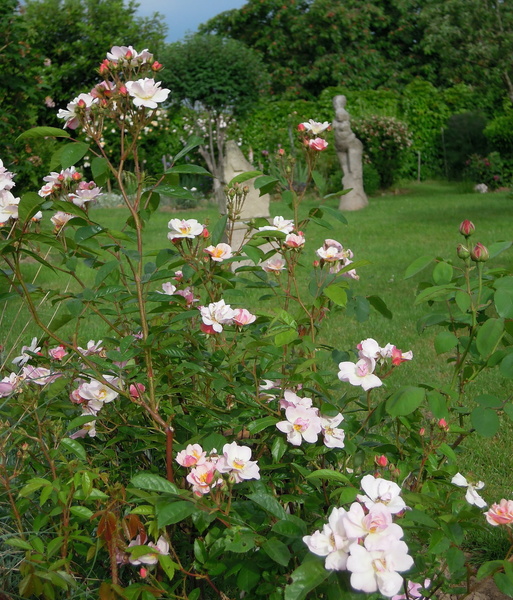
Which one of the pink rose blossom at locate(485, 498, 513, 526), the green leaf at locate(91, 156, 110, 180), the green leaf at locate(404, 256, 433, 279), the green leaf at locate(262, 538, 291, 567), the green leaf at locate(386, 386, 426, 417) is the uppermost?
the green leaf at locate(91, 156, 110, 180)

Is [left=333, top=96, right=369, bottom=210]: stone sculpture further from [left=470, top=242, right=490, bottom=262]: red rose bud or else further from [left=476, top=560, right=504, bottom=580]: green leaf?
[left=476, top=560, right=504, bottom=580]: green leaf

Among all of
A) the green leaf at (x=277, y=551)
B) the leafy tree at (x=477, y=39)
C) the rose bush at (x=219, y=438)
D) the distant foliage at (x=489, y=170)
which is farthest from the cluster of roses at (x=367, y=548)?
the distant foliage at (x=489, y=170)

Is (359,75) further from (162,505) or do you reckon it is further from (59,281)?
(162,505)

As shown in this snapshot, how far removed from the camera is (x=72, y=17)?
13102mm

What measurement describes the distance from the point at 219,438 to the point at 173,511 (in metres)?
0.22

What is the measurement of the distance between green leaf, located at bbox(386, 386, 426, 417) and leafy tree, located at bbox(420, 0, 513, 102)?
973 cm

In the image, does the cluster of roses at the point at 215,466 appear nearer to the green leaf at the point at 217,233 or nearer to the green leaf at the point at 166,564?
the green leaf at the point at 166,564

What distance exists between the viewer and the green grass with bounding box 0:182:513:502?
2.77m

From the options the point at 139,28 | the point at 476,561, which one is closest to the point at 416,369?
the point at 476,561

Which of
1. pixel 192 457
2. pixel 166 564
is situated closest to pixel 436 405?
pixel 192 457

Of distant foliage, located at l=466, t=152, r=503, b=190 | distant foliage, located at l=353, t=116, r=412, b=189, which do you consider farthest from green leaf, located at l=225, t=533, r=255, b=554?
distant foliage, located at l=466, t=152, r=503, b=190

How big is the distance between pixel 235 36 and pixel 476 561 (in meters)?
22.3

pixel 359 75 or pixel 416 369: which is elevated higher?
pixel 416 369

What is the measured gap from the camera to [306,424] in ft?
4.41
